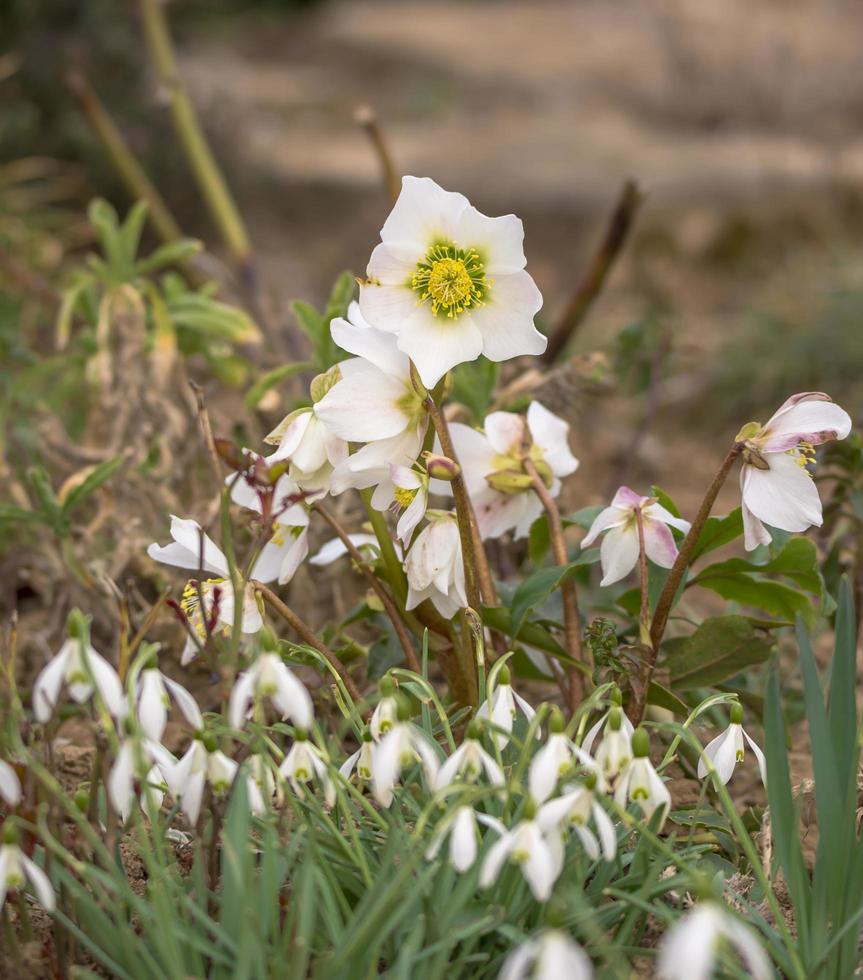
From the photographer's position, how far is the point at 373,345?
1.08 meters

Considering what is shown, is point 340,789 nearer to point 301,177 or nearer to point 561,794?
point 561,794

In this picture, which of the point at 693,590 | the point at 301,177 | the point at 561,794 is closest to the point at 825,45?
the point at 301,177

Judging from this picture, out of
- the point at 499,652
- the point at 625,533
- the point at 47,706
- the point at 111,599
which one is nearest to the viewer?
the point at 47,706

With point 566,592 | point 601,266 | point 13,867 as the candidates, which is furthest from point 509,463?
point 601,266

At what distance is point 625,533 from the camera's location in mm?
1142

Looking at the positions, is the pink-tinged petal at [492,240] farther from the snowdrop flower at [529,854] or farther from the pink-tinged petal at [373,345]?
the snowdrop flower at [529,854]

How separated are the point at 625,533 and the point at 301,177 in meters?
3.82

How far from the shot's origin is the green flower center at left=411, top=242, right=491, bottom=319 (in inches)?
42.3

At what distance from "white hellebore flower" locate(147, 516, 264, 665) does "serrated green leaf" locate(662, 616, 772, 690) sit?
449 mm

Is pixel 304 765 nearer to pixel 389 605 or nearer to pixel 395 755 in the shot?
pixel 395 755

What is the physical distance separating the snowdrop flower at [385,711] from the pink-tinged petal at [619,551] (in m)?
0.29

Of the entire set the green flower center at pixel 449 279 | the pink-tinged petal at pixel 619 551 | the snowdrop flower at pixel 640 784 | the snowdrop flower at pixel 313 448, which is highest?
the green flower center at pixel 449 279

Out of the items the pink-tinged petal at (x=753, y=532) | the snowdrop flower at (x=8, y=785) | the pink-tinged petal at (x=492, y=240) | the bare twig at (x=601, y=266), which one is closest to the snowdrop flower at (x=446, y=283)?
the pink-tinged petal at (x=492, y=240)

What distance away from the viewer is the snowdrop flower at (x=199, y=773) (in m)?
0.91
